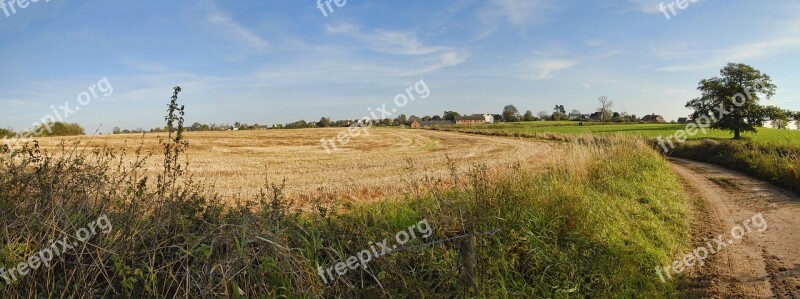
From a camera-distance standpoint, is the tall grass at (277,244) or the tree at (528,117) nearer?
the tall grass at (277,244)

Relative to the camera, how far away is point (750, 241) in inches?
Answer: 307

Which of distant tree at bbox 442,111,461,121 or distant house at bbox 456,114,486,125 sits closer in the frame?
distant house at bbox 456,114,486,125

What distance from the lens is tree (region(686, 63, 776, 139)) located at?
3306 centimetres

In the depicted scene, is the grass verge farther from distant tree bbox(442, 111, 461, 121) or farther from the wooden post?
distant tree bbox(442, 111, 461, 121)

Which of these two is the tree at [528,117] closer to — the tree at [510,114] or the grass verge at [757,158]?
the tree at [510,114]

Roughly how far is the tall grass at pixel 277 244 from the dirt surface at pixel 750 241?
30.7 inches

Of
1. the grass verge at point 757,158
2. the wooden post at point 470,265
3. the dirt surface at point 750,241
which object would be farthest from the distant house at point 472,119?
the wooden post at point 470,265

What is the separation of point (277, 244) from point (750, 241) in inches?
345

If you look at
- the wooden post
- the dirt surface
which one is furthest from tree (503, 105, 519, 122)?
the wooden post

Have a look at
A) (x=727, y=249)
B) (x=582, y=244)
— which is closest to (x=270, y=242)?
(x=582, y=244)

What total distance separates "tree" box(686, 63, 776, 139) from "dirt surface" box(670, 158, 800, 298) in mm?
25047

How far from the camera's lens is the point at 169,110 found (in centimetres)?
436

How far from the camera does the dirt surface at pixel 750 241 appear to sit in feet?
19.3

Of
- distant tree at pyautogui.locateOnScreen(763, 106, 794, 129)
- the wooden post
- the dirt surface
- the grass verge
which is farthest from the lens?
distant tree at pyautogui.locateOnScreen(763, 106, 794, 129)
